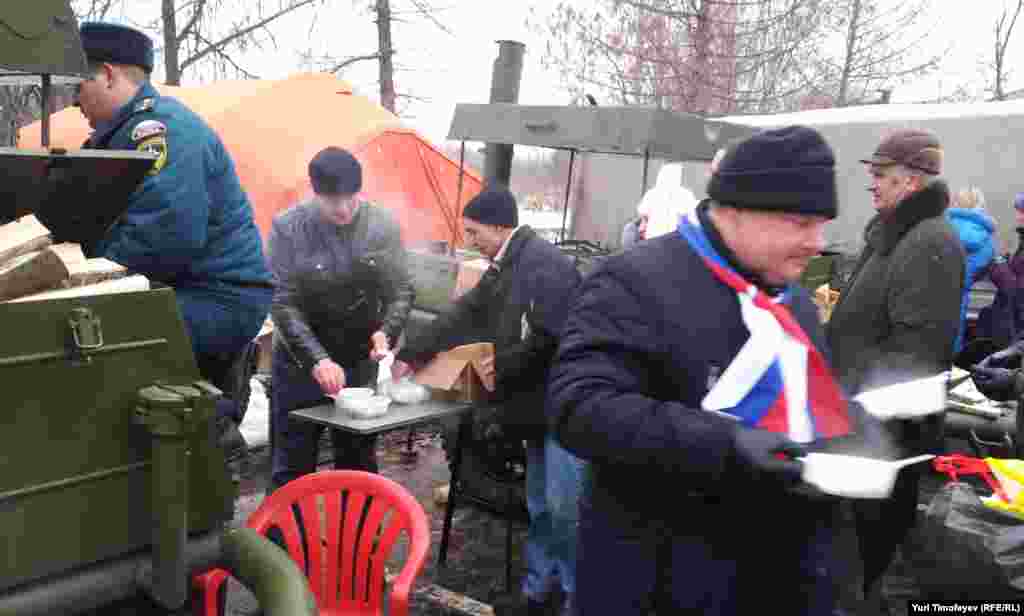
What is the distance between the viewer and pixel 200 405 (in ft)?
5.41

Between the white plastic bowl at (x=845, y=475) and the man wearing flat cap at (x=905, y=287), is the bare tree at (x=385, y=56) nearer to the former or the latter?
the man wearing flat cap at (x=905, y=287)

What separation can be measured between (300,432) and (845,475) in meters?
2.85

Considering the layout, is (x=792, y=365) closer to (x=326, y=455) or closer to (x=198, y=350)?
(x=198, y=350)

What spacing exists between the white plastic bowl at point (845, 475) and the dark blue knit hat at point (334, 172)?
273cm

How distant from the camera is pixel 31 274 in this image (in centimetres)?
155

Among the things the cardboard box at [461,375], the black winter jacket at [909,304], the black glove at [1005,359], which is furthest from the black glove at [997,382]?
the cardboard box at [461,375]

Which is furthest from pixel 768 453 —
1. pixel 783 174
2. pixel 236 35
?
pixel 236 35

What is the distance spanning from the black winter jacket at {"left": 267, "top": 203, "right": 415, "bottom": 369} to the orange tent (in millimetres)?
4248

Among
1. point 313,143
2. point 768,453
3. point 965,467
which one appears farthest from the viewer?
point 313,143

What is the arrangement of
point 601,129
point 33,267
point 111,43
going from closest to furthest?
point 33,267 → point 111,43 → point 601,129

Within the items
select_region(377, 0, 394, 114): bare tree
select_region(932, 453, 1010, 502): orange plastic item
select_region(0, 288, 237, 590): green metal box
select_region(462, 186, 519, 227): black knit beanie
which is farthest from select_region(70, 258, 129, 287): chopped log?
select_region(377, 0, 394, 114): bare tree

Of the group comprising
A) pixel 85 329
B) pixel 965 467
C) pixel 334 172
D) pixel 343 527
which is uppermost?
pixel 334 172

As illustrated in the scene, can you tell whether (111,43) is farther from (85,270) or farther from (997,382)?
(997,382)

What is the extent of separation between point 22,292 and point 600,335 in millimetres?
1149
